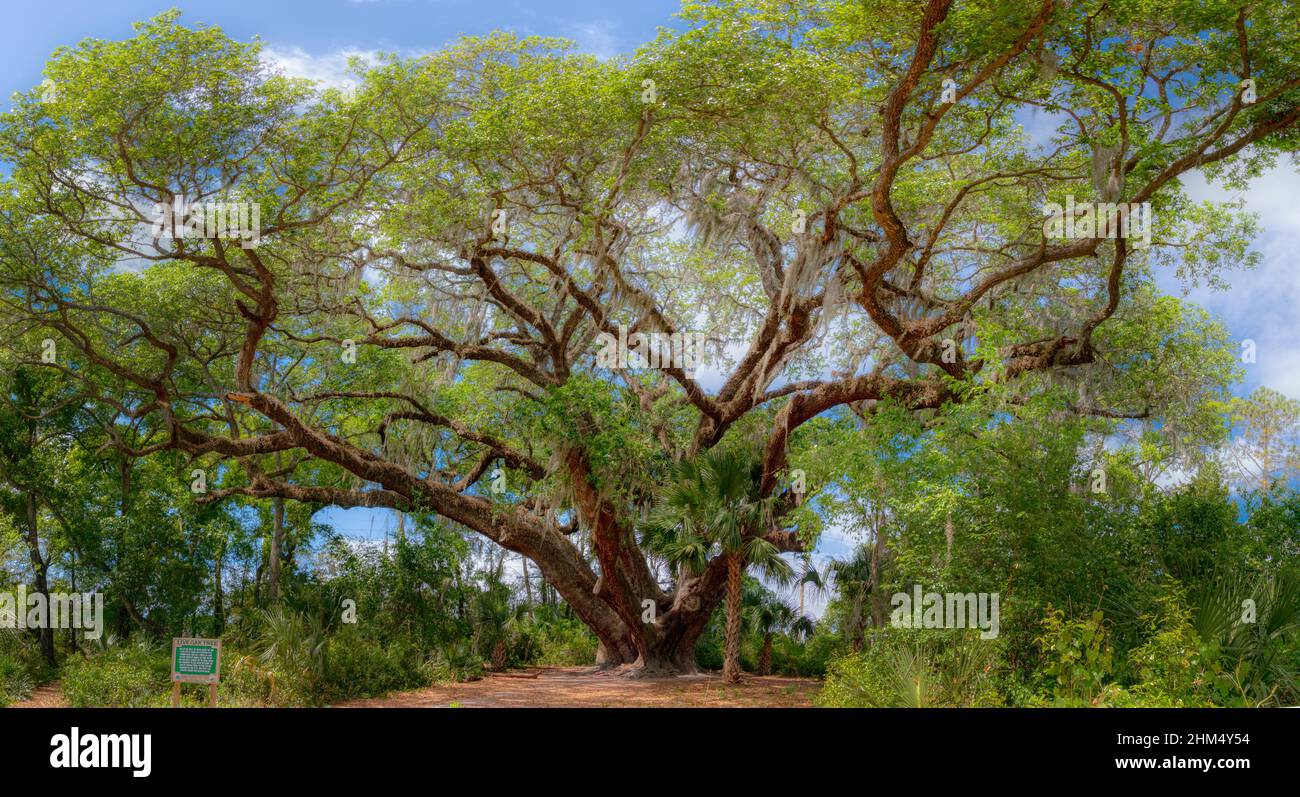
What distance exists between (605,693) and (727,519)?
346 centimetres

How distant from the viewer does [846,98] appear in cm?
1313

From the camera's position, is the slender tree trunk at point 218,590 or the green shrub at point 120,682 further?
the slender tree trunk at point 218,590

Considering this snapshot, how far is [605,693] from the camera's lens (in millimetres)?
15977

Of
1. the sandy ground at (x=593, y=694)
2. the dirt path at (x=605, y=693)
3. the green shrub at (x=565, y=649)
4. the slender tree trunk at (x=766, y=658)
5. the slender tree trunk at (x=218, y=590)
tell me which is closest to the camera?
the sandy ground at (x=593, y=694)

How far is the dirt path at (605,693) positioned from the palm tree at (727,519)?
3.66 feet

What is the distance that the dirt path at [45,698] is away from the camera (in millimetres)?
13511

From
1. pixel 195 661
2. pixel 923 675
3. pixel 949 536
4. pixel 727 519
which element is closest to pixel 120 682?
pixel 195 661

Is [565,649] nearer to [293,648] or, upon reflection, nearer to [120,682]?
[293,648]

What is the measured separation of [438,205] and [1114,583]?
10243 millimetres

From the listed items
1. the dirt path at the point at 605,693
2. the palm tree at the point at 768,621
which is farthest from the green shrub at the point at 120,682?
the palm tree at the point at 768,621

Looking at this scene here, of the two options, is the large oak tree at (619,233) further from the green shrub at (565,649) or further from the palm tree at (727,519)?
the green shrub at (565,649)

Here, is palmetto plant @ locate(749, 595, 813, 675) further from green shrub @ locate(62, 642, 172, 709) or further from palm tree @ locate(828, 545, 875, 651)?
green shrub @ locate(62, 642, 172, 709)

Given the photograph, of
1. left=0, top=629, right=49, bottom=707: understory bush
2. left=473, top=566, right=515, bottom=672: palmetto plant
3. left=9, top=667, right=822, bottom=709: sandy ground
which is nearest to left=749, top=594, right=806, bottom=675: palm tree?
left=9, top=667, right=822, bottom=709: sandy ground

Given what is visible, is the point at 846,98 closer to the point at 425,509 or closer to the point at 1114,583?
the point at 1114,583
